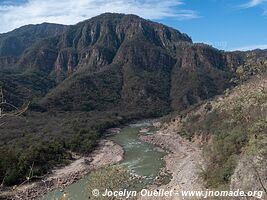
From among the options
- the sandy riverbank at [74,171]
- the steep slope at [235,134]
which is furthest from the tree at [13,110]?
the sandy riverbank at [74,171]

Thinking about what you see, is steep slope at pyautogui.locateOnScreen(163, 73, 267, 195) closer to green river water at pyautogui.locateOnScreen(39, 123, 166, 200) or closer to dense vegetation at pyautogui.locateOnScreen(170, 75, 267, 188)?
dense vegetation at pyautogui.locateOnScreen(170, 75, 267, 188)

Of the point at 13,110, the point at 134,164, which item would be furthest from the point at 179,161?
the point at 13,110

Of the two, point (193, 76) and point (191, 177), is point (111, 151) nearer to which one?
point (191, 177)

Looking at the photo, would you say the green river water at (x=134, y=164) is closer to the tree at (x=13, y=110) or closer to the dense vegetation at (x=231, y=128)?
the dense vegetation at (x=231, y=128)

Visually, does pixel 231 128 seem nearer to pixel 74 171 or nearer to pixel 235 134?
pixel 235 134

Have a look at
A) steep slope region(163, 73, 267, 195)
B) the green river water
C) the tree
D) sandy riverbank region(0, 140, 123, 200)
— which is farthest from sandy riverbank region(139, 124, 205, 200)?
the tree
